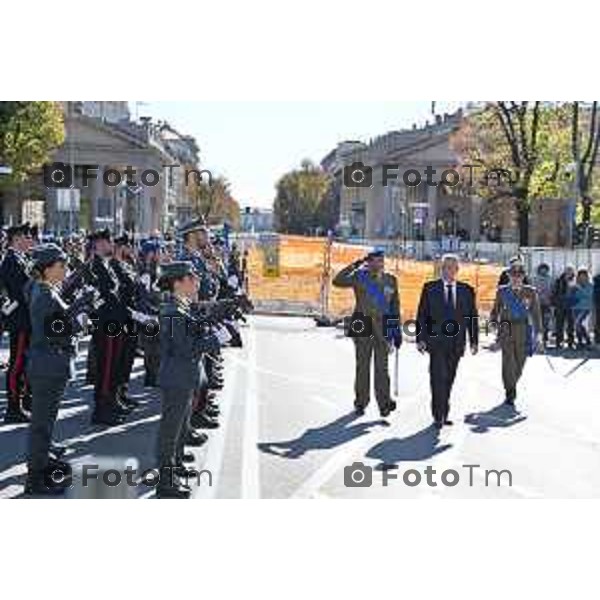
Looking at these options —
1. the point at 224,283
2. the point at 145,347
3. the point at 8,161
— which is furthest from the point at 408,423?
the point at 8,161

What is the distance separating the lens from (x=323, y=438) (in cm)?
1072

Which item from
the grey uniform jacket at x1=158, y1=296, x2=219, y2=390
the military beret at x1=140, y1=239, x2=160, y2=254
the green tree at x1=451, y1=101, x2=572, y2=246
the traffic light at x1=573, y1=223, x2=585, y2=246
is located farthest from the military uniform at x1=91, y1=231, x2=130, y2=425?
the traffic light at x1=573, y1=223, x2=585, y2=246

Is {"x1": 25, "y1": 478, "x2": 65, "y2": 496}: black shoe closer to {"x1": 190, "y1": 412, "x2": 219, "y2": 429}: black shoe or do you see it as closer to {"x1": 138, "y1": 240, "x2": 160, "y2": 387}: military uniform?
{"x1": 190, "y1": 412, "x2": 219, "y2": 429}: black shoe

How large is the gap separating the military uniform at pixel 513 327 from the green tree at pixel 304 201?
9.47 ft

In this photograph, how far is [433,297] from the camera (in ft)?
37.2

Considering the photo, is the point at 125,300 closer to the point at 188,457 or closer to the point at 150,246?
the point at 188,457

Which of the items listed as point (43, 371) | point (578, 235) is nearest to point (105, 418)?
point (43, 371)

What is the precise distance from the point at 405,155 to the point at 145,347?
4.00 metres

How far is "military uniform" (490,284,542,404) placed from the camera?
42.5 feet

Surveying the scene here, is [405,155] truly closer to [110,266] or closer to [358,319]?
[358,319]

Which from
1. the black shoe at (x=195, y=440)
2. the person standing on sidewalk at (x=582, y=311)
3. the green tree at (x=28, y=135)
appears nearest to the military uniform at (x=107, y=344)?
the black shoe at (x=195, y=440)

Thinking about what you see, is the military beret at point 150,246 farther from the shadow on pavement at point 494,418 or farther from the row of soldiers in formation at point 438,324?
the shadow on pavement at point 494,418

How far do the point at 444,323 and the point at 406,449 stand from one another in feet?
4.99

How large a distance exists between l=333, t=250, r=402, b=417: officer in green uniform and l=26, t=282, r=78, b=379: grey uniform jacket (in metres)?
4.26
